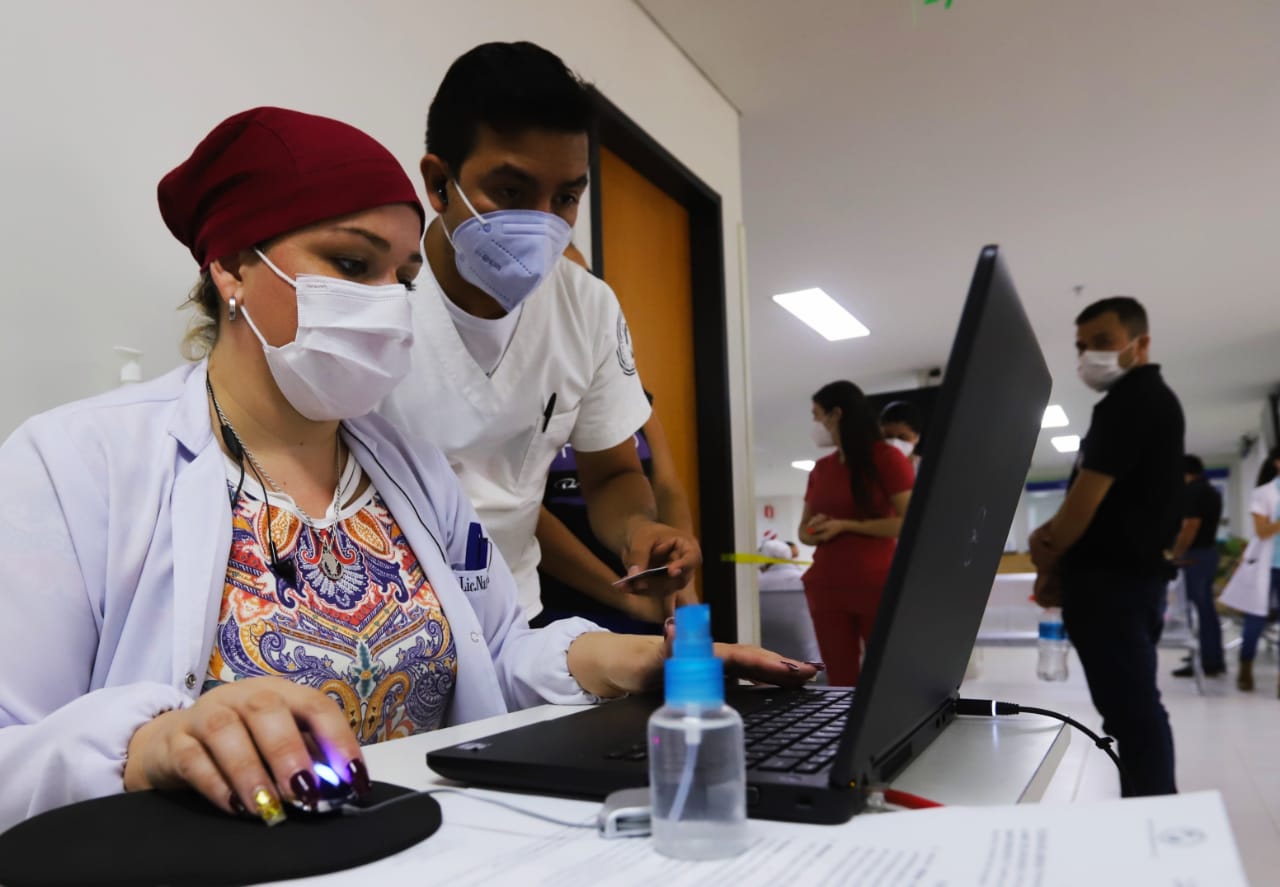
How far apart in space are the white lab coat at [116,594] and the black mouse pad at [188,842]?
97 mm

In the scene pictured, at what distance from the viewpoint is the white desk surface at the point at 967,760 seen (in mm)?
617

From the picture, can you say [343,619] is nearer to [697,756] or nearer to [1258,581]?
[697,756]

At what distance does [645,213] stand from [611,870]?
9.30ft

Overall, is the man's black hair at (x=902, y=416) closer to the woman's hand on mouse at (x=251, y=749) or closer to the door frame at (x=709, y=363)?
the door frame at (x=709, y=363)

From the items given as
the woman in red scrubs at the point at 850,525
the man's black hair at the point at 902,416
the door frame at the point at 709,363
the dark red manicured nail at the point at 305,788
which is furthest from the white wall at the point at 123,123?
the man's black hair at the point at 902,416

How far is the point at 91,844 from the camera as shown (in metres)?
0.47

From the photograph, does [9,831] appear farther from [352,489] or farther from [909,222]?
[909,222]

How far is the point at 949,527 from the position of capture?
548 millimetres

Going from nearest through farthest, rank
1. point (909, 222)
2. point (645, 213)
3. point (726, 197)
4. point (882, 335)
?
point (645, 213), point (726, 197), point (909, 222), point (882, 335)

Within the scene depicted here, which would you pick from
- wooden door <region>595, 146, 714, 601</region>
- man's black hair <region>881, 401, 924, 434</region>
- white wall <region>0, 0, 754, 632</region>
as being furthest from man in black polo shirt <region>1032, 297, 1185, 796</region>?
man's black hair <region>881, 401, 924, 434</region>

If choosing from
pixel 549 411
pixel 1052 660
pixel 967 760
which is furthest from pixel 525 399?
pixel 1052 660

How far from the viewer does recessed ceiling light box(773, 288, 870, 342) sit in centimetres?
625

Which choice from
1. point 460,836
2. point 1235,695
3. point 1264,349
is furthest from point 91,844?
point 1264,349

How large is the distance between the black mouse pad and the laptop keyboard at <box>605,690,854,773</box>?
0.18m
